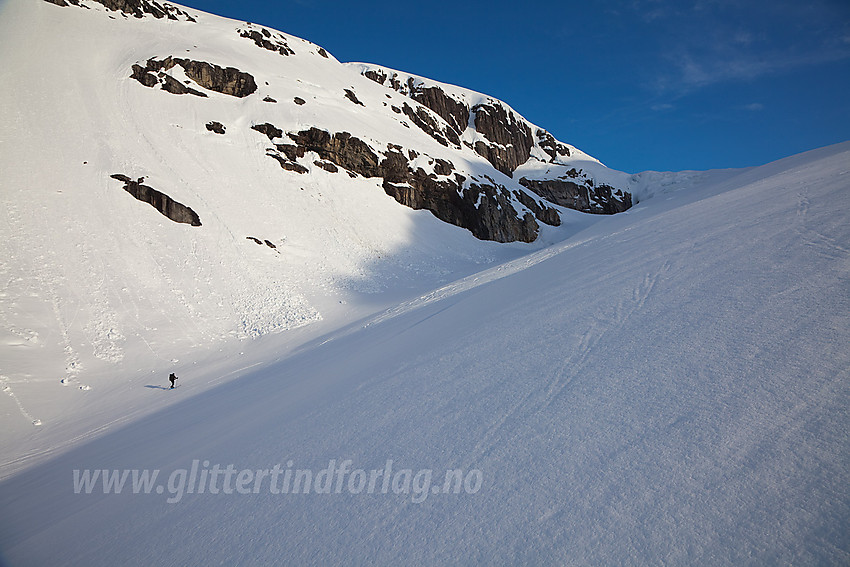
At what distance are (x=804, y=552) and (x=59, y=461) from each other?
11.3 m

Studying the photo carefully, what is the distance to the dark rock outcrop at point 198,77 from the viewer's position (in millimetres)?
32719

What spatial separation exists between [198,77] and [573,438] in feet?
148

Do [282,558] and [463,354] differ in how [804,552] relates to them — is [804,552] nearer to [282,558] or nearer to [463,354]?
[282,558]

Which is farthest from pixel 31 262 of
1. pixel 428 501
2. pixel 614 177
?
pixel 614 177

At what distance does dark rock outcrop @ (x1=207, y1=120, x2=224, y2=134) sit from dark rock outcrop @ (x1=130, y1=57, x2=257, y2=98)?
5.35m

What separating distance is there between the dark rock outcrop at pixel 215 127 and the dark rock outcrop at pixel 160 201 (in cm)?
1083

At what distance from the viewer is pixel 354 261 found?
84.7 feet

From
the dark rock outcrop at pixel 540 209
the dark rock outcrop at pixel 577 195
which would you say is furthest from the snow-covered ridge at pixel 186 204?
the dark rock outcrop at pixel 577 195

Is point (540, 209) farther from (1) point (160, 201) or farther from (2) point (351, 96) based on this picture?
(1) point (160, 201)

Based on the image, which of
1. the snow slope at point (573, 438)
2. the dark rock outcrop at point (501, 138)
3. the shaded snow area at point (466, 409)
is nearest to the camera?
the snow slope at point (573, 438)

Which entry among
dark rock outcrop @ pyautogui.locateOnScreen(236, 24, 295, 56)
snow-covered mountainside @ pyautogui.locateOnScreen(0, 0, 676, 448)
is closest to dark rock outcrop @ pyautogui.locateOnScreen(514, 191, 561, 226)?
snow-covered mountainside @ pyautogui.locateOnScreen(0, 0, 676, 448)

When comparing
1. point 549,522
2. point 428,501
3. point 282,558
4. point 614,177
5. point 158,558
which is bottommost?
point 158,558

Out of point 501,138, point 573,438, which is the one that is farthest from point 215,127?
point 501,138

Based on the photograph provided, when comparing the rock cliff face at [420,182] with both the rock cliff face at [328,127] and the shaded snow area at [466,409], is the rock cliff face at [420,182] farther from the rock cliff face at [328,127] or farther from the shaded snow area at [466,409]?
the shaded snow area at [466,409]
